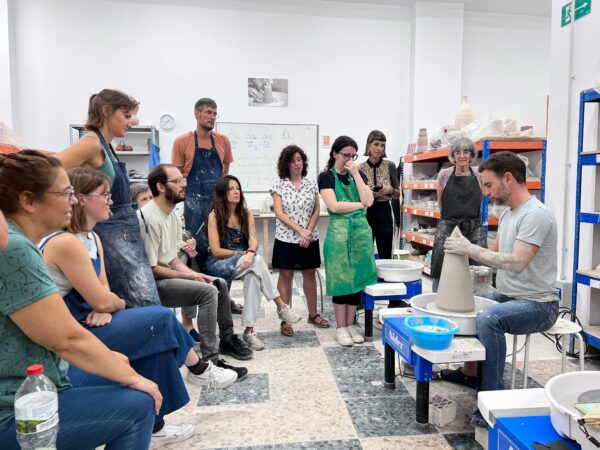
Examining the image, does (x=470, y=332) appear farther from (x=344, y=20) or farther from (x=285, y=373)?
(x=344, y=20)

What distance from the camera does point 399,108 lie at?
19.6 ft

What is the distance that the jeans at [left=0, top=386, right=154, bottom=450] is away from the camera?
3.47ft

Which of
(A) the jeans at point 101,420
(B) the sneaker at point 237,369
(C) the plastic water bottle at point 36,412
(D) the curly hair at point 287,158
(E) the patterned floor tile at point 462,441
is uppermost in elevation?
(D) the curly hair at point 287,158

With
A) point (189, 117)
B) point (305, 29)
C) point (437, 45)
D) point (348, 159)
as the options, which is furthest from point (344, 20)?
point (348, 159)

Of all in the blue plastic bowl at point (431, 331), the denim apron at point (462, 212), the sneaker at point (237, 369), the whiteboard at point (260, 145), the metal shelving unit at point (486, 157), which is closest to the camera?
the blue plastic bowl at point (431, 331)

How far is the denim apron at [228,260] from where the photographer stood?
9.48 ft

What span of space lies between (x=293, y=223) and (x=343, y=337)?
894mm

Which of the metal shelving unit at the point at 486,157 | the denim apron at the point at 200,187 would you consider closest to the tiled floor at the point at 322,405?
the denim apron at the point at 200,187

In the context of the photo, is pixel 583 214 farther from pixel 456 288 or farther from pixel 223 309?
pixel 223 309

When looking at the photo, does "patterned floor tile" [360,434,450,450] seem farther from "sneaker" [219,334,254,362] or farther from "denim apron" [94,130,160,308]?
"denim apron" [94,130,160,308]

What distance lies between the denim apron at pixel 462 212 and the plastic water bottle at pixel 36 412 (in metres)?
2.61

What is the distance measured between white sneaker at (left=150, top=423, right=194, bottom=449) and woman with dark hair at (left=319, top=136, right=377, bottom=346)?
1.30 metres

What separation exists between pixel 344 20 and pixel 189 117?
8.35ft

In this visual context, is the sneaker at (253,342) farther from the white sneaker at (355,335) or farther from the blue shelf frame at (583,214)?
the blue shelf frame at (583,214)
